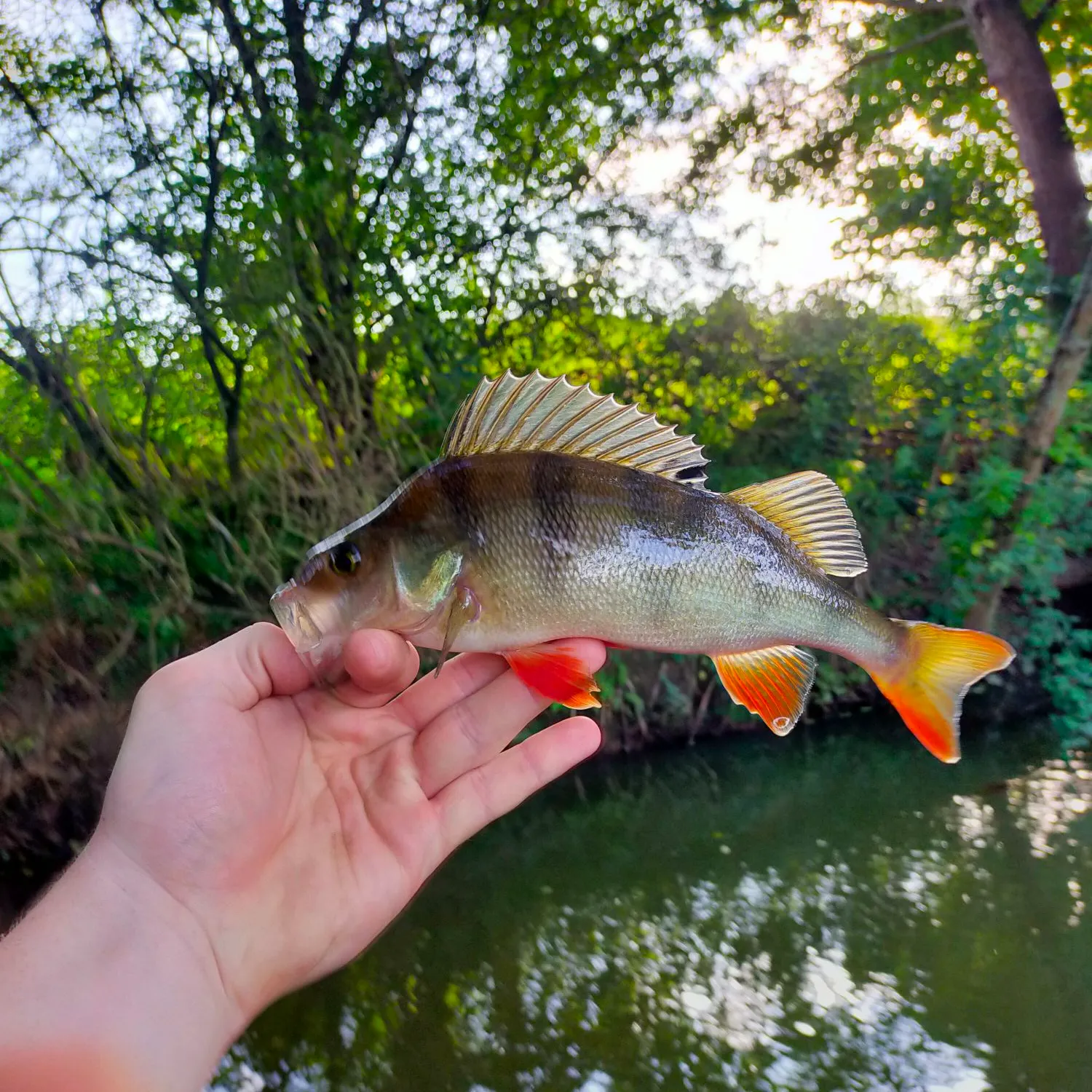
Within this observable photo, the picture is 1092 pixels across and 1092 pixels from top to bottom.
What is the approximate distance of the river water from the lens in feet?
9.48

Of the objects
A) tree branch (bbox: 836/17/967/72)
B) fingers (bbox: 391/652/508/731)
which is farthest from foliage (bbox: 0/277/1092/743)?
tree branch (bbox: 836/17/967/72)

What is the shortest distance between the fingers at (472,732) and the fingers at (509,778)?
3cm

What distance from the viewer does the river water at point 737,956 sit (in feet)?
9.48

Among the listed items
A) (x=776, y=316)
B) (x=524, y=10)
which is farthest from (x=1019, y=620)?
(x=524, y=10)

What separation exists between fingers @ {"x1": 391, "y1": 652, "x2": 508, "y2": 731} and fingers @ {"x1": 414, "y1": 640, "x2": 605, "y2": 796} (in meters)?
0.05

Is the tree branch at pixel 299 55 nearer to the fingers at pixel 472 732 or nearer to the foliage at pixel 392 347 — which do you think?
the foliage at pixel 392 347

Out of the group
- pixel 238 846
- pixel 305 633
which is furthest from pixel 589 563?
pixel 238 846

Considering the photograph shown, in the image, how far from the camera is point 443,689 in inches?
75.0

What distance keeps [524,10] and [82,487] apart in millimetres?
4964

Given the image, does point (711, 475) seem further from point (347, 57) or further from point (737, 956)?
point (347, 57)

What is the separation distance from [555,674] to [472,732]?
36 cm

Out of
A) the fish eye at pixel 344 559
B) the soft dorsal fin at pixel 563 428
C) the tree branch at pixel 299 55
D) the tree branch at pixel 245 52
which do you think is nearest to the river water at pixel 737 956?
the fish eye at pixel 344 559

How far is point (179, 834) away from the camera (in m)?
1.39

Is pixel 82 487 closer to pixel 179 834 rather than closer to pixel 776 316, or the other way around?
pixel 179 834
